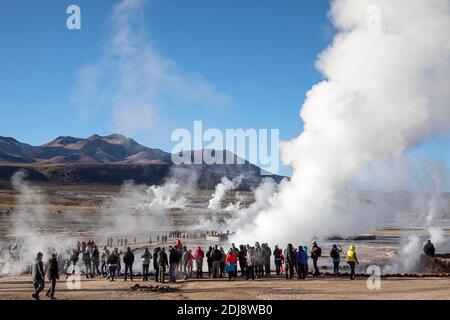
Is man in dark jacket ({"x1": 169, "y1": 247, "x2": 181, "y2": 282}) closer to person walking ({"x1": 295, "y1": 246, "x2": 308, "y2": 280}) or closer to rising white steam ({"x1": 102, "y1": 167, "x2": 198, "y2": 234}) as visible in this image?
person walking ({"x1": 295, "y1": 246, "x2": 308, "y2": 280})

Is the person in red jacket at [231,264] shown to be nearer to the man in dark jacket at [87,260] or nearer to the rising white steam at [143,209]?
the man in dark jacket at [87,260]

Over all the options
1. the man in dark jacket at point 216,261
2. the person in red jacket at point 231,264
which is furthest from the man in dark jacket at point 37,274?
the man in dark jacket at point 216,261

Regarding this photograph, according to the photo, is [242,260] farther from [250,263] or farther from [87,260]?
[87,260]

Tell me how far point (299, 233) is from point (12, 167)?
158 metres

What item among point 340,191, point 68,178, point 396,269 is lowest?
point 396,269

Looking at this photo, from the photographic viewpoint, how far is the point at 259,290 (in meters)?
17.1

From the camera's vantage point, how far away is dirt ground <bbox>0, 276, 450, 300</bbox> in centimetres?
1545

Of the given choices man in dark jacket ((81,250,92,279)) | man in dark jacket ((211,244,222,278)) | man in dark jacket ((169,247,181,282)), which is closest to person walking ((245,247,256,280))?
man in dark jacket ((211,244,222,278))

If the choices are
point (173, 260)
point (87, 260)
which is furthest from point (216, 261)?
point (87, 260)

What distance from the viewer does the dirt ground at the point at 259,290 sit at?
15.4 metres
